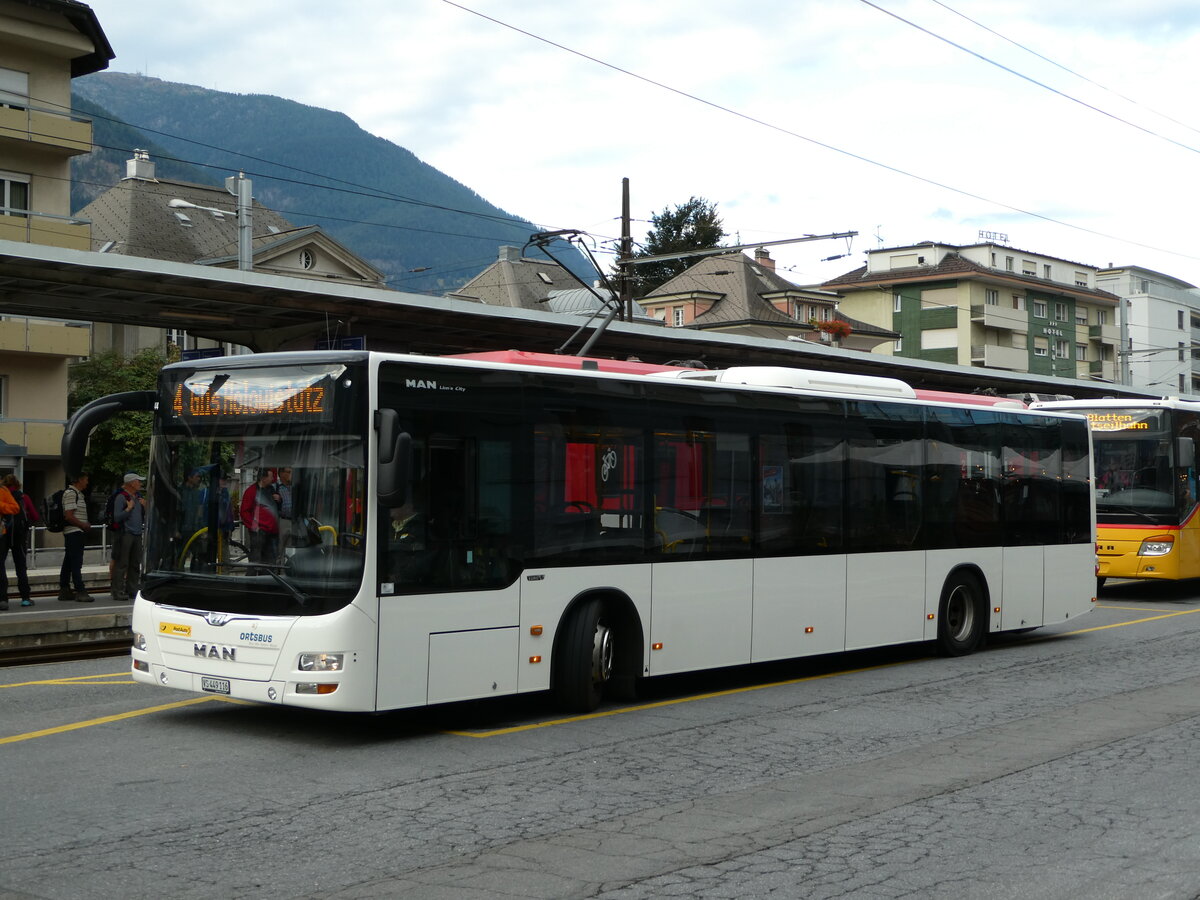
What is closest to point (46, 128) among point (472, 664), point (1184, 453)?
point (1184, 453)

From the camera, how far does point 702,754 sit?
8.91m

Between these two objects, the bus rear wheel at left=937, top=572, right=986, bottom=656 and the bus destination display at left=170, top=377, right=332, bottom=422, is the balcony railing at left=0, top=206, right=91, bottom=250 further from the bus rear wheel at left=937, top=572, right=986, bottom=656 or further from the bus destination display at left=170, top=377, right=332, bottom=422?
the bus destination display at left=170, top=377, right=332, bottom=422

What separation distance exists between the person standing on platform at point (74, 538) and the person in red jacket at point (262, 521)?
9731mm

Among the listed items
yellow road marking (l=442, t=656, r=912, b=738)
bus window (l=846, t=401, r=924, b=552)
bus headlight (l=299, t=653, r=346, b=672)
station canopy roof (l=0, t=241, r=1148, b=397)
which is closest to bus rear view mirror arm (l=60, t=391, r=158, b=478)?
bus headlight (l=299, t=653, r=346, b=672)

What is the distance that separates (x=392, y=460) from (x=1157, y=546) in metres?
15.4

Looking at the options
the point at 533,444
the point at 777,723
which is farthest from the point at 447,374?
the point at 777,723

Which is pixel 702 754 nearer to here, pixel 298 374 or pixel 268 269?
pixel 298 374

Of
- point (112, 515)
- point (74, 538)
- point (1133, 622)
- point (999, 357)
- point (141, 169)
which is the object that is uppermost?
point (141, 169)

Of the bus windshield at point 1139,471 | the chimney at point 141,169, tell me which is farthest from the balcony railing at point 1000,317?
the bus windshield at point 1139,471

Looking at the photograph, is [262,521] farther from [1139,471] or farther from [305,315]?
[1139,471]

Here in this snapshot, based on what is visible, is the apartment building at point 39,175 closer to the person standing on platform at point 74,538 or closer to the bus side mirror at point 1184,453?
the person standing on platform at point 74,538

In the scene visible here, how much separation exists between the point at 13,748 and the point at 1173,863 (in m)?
6.81

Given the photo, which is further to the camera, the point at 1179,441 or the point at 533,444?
the point at 1179,441

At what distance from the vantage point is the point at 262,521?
913cm
